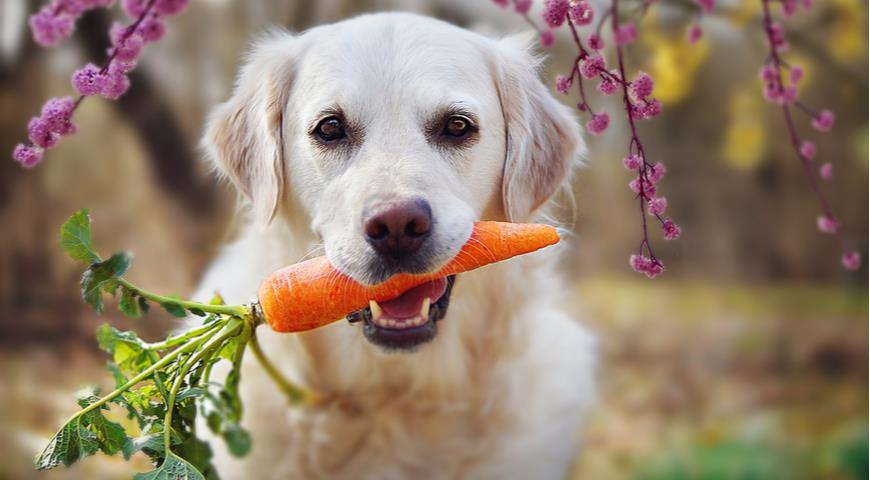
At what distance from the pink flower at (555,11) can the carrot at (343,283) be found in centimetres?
43

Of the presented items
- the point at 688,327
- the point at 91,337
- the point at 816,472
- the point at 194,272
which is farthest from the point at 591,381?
the point at 91,337

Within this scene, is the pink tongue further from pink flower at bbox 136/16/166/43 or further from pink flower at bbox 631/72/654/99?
pink flower at bbox 136/16/166/43

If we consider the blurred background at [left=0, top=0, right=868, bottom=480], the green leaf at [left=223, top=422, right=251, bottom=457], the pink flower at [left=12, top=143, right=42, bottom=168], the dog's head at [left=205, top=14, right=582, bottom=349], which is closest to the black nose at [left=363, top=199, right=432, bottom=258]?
the dog's head at [left=205, top=14, right=582, bottom=349]

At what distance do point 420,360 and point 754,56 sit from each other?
9.02ft

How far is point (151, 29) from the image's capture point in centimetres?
139

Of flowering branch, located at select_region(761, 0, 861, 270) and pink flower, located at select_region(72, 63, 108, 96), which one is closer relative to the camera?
pink flower, located at select_region(72, 63, 108, 96)

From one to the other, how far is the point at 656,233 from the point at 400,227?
2737 mm

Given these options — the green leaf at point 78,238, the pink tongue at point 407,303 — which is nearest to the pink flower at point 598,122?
the pink tongue at point 407,303

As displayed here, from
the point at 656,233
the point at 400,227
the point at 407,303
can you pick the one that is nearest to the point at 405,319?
the point at 407,303

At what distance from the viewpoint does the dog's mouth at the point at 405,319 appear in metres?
1.64

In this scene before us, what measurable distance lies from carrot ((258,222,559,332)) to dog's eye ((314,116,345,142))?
0.27 m

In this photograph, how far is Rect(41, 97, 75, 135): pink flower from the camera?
1310 mm

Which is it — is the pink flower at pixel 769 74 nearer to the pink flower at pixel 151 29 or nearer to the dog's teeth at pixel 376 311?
the dog's teeth at pixel 376 311

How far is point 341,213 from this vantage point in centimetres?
155
